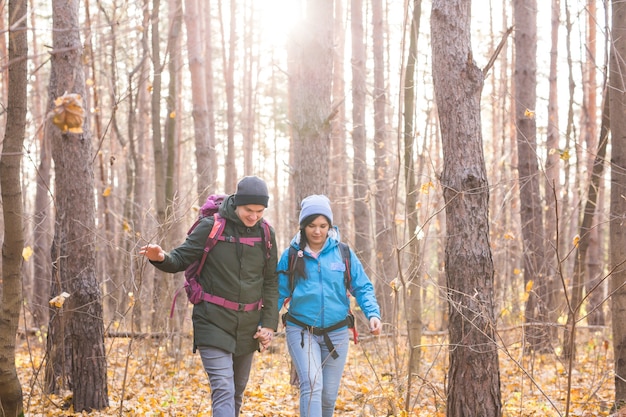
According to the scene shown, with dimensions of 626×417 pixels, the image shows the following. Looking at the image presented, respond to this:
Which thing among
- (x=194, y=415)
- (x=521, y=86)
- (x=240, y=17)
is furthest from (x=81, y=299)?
(x=240, y=17)

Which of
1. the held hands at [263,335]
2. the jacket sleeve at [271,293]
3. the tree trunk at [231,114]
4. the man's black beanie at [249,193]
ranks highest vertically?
the tree trunk at [231,114]

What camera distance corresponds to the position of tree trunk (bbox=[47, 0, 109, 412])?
5.83 meters

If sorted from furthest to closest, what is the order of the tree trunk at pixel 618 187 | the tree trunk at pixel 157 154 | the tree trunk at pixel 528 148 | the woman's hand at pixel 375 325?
the tree trunk at pixel 528 148, the tree trunk at pixel 157 154, the tree trunk at pixel 618 187, the woman's hand at pixel 375 325

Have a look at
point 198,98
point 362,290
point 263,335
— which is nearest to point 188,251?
point 263,335

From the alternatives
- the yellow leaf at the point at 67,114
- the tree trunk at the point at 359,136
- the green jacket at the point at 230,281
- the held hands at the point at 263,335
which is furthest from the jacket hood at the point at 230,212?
the tree trunk at the point at 359,136

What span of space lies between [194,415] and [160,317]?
8.26 ft

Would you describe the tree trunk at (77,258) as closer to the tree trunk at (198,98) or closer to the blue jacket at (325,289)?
the blue jacket at (325,289)

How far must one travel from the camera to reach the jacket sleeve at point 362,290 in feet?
15.3

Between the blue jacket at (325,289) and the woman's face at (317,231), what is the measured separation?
0.20ft

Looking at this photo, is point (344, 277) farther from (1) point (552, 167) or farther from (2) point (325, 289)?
(1) point (552, 167)

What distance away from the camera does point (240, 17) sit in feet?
72.4

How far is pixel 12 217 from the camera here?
409 centimetres

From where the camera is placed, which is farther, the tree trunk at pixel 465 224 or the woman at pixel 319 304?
the tree trunk at pixel 465 224

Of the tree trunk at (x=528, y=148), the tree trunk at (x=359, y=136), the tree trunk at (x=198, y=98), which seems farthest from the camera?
the tree trunk at (x=359, y=136)
